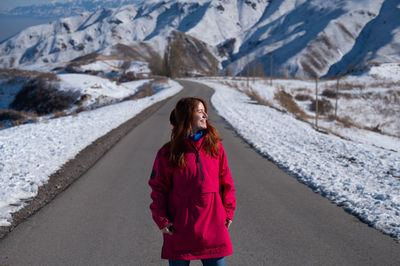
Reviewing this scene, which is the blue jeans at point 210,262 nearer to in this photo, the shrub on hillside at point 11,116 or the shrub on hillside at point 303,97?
the shrub on hillside at point 11,116

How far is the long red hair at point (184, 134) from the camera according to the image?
2.82 metres

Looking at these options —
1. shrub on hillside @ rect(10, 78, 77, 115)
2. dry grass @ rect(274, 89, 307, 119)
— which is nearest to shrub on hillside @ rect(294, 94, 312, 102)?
dry grass @ rect(274, 89, 307, 119)

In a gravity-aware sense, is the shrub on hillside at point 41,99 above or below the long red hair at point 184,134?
below

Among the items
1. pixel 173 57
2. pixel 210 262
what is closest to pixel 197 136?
pixel 210 262

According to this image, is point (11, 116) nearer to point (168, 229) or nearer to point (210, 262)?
point (168, 229)

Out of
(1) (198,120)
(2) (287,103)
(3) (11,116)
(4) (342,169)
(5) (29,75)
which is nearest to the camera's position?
(1) (198,120)

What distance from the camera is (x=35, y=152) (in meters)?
10.2

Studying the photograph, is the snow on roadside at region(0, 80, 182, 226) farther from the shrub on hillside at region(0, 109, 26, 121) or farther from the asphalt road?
the shrub on hillside at region(0, 109, 26, 121)

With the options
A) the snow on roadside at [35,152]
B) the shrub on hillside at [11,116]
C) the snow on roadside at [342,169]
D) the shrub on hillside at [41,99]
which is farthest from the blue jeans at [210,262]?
the shrub on hillside at [41,99]

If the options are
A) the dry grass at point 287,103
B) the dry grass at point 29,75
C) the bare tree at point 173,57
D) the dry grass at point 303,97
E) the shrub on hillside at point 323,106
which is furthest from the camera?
the bare tree at point 173,57

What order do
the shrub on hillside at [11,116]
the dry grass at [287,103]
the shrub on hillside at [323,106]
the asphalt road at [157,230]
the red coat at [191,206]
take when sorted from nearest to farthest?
the red coat at [191,206], the asphalt road at [157,230], the shrub on hillside at [11,116], the dry grass at [287,103], the shrub on hillside at [323,106]

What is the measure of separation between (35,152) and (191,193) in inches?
340

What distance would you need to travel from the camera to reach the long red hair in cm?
282

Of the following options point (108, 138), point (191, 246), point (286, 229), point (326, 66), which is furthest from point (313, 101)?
point (326, 66)
